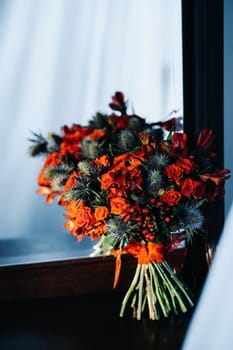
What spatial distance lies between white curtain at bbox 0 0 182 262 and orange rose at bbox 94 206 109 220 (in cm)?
35

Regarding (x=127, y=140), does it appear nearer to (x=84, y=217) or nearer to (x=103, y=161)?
(x=103, y=161)

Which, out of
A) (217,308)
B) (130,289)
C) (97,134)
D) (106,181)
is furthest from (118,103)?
(217,308)

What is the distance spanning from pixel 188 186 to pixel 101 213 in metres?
0.21

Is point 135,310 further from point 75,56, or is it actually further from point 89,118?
point 75,56

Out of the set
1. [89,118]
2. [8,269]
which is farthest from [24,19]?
[8,269]

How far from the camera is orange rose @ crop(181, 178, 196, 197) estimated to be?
3.18 ft

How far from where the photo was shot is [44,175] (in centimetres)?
113

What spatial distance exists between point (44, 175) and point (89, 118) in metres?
0.26

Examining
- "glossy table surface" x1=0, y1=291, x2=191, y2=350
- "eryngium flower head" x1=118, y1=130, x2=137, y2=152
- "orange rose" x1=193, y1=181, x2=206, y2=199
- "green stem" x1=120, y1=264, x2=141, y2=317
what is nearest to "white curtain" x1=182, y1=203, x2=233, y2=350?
"glossy table surface" x1=0, y1=291, x2=191, y2=350

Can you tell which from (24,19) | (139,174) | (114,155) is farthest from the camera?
(24,19)

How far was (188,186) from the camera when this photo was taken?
0.97 metres

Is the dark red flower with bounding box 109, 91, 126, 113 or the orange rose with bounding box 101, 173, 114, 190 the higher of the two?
the dark red flower with bounding box 109, 91, 126, 113

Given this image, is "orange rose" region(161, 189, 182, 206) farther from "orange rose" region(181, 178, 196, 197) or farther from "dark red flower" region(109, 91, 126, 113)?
"dark red flower" region(109, 91, 126, 113)

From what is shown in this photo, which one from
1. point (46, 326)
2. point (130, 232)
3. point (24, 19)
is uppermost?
point (24, 19)
